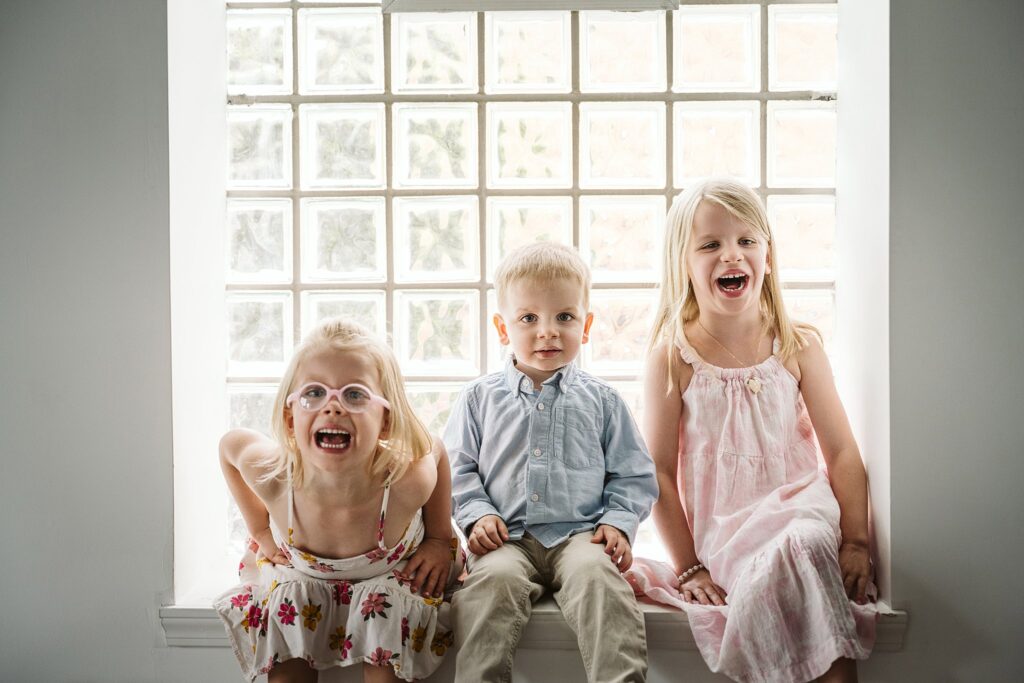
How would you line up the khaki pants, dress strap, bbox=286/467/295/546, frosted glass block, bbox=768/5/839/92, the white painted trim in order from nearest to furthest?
the khaki pants, dress strap, bbox=286/467/295/546, the white painted trim, frosted glass block, bbox=768/5/839/92


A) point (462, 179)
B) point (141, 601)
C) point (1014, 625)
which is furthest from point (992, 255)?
point (141, 601)

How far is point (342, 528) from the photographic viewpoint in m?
1.47

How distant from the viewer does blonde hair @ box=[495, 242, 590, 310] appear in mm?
1584

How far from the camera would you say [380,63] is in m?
1.91

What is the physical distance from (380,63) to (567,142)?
19.7 inches

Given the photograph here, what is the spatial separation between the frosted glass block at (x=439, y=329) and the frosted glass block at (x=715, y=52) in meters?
0.76

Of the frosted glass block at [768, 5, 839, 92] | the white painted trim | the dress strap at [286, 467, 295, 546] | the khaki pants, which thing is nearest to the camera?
the khaki pants

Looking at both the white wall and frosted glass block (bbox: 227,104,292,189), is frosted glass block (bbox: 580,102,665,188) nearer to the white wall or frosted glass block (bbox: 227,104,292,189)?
frosted glass block (bbox: 227,104,292,189)

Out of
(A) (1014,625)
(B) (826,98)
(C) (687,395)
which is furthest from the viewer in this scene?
(B) (826,98)

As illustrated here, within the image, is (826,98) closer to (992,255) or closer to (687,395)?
(992,255)

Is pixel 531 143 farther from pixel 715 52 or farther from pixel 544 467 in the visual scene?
pixel 544 467

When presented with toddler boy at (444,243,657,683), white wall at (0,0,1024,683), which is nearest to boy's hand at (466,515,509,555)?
toddler boy at (444,243,657,683)

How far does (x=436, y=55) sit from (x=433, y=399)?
0.85 meters

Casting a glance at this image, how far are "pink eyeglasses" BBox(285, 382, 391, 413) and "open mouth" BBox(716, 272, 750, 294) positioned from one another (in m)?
0.74
